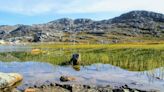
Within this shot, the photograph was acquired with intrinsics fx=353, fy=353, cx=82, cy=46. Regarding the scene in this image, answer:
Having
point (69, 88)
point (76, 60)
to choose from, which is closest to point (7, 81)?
point (69, 88)

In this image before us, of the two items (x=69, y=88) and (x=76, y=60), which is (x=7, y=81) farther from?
(x=76, y=60)

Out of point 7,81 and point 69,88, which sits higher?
point 7,81

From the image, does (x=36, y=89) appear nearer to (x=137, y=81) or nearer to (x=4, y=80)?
(x=4, y=80)

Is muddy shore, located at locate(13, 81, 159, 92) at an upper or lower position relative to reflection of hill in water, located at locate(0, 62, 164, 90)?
upper

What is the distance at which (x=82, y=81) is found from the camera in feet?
127

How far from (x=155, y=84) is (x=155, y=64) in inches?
511

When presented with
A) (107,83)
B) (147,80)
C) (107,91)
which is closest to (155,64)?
→ (147,80)

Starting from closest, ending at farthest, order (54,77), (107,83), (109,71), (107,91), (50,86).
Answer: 1. (107,91)
2. (50,86)
3. (107,83)
4. (54,77)
5. (109,71)

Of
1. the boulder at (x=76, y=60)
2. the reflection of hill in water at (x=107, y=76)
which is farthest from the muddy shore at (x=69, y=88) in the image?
the boulder at (x=76, y=60)

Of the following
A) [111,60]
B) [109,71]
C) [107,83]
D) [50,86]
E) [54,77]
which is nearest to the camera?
[50,86]

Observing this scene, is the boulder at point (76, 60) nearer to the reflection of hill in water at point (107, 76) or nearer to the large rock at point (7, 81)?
the reflection of hill in water at point (107, 76)

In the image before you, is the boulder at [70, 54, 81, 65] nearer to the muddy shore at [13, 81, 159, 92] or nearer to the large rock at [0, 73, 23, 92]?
the large rock at [0, 73, 23, 92]

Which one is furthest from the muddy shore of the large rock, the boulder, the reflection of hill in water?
the boulder

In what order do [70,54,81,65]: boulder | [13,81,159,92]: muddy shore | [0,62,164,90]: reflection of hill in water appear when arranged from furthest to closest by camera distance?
[70,54,81,65]: boulder < [0,62,164,90]: reflection of hill in water < [13,81,159,92]: muddy shore
